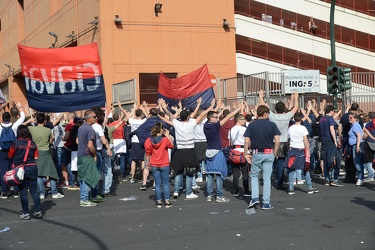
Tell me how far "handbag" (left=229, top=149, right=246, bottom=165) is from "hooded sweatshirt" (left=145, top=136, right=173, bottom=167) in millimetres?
1606

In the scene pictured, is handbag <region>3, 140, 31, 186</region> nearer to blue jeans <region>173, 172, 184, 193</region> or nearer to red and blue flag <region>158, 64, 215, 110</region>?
blue jeans <region>173, 172, 184, 193</region>

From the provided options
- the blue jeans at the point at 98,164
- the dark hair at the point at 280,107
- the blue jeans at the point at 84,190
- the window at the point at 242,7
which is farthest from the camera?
the window at the point at 242,7

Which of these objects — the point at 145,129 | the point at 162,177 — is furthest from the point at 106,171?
the point at 162,177

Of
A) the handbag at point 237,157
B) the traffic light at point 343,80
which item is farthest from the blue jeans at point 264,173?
the traffic light at point 343,80

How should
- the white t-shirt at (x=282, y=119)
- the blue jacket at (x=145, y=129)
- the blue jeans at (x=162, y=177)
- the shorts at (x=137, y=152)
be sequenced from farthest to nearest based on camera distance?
the shorts at (x=137, y=152), the blue jacket at (x=145, y=129), the white t-shirt at (x=282, y=119), the blue jeans at (x=162, y=177)

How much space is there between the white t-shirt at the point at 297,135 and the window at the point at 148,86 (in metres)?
18.0

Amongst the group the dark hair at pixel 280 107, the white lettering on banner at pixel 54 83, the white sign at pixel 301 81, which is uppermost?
the white sign at pixel 301 81

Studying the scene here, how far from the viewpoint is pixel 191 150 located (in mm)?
13000

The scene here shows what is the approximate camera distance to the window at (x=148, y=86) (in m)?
31.6

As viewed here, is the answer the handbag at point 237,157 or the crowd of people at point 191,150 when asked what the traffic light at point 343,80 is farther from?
the handbag at point 237,157

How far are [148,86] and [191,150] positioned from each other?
19.0 m

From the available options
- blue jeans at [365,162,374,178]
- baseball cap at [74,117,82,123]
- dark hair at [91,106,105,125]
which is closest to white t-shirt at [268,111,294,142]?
blue jeans at [365,162,374,178]

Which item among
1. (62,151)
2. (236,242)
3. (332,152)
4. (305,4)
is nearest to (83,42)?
(305,4)

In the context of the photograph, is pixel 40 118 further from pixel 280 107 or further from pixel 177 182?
pixel 280 107
